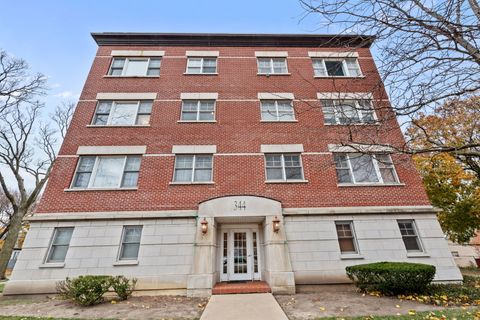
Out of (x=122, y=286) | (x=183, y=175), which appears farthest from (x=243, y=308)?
(x=183, y=175)

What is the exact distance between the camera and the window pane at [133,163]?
10.8 metres

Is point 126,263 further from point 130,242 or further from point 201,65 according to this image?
point 201,65

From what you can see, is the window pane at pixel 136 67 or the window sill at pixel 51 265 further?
the window pane at pixel 136 67

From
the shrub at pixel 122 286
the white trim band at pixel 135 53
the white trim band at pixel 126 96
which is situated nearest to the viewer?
the shrub at pixel 122 286

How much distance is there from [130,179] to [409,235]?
12898mm

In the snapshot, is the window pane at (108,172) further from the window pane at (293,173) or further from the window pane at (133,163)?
the window pane at (293,173)

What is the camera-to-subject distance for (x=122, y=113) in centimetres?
1227

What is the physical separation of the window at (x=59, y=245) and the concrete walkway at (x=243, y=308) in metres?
6.55

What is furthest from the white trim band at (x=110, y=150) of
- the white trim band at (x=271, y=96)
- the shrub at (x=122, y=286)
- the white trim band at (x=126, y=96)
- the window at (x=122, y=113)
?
the white trim band at (x=271, y=96)

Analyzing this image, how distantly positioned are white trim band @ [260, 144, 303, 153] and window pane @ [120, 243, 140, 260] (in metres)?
7.12

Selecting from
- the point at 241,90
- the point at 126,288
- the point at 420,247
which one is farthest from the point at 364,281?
the point at 241,90

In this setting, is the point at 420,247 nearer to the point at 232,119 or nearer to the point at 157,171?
the point at 232,119

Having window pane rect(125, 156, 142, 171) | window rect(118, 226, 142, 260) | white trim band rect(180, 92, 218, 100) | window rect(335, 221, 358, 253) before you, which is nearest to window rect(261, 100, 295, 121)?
white trim band rect(180, 92, 218, 100)

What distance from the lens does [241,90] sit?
13000 millimetres
